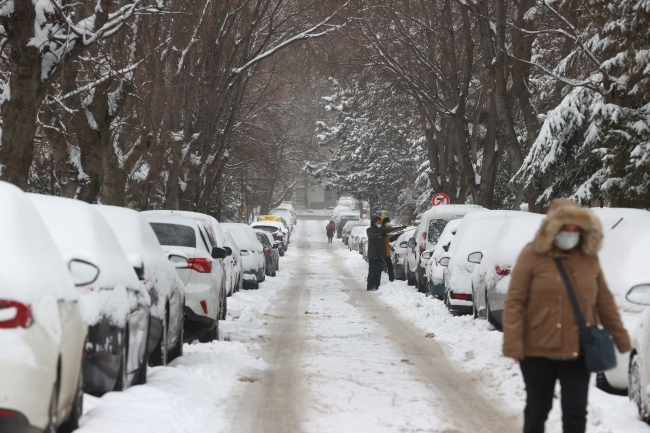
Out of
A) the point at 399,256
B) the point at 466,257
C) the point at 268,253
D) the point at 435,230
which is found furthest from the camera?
the point at 268,253

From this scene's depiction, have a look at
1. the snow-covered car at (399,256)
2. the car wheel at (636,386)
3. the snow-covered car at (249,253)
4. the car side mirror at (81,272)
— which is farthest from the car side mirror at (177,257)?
the snow-covered car at (399,256)

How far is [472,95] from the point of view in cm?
4056

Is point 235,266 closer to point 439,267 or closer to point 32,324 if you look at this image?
point 439,267

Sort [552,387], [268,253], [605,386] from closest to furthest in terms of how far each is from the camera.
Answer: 1. [552,387]
2. [605,386]
3. [268,253]

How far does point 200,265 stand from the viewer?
41.4 feet

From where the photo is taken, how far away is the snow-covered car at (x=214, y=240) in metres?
13.8

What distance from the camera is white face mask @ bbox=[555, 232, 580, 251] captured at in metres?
5.82

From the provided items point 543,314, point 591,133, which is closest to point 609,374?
point 543,314

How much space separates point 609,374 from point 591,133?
12.9 meters

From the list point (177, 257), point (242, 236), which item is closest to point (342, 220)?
point (242, 236)

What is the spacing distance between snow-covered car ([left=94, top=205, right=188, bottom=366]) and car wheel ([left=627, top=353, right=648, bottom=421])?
4135 millimetres

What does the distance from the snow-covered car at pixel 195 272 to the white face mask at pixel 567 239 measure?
6.54m

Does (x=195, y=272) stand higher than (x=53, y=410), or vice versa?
(x=195, y=272)

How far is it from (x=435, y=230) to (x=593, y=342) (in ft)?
59.7
